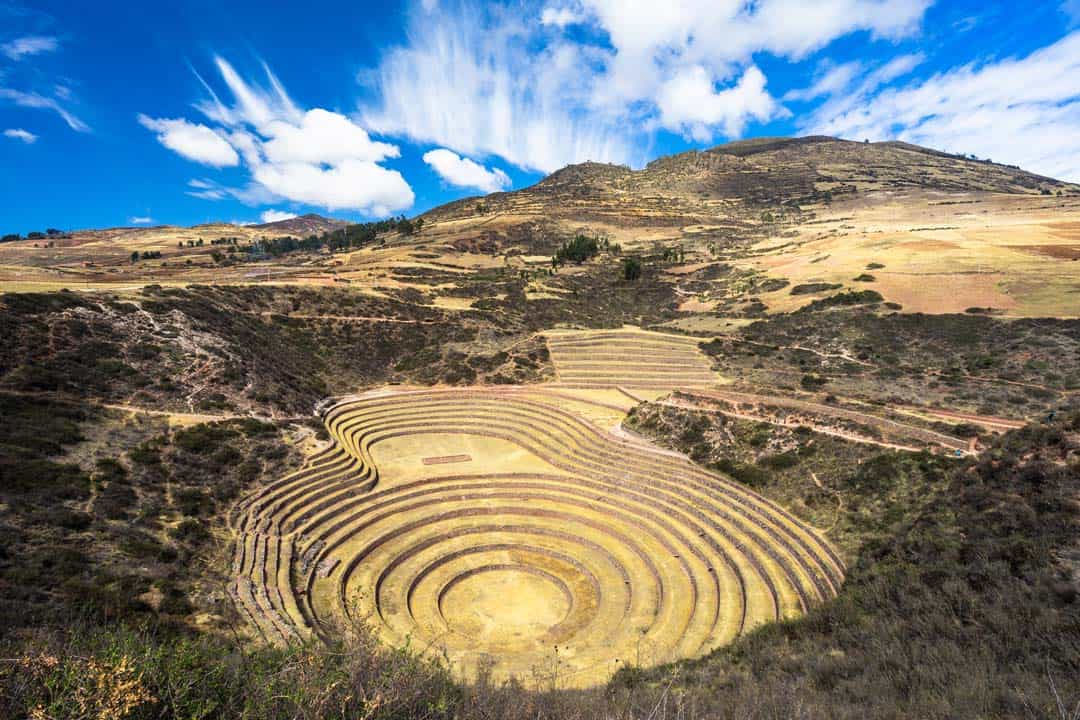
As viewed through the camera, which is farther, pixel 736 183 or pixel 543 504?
pixel 736 183

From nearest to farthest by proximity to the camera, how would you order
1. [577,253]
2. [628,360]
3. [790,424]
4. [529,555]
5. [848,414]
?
1. [529,555]
2. [848,414]
3. [790,424]
4. [628,360]
5. [577,253]

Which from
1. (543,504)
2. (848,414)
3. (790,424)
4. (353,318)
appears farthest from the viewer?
(353,318)

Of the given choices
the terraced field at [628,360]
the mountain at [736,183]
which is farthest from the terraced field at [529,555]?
the mountain at [736,183]

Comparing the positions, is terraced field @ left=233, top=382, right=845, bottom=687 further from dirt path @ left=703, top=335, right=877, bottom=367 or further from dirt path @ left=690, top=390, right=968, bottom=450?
dirt path @ left=703, top=335, right=877, bottom=367

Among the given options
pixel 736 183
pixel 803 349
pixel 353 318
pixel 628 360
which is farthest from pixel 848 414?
pixel 736 183

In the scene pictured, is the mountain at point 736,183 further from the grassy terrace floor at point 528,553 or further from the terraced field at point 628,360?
the grassy terrace floor at point 528,553

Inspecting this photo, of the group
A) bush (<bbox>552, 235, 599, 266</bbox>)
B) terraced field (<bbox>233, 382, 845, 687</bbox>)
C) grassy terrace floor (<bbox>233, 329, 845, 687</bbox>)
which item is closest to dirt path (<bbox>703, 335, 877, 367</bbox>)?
grassy terrace floor (<bbox>233, 329, 845, 687</bbox>)

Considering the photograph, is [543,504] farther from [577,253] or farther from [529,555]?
[577,253]
